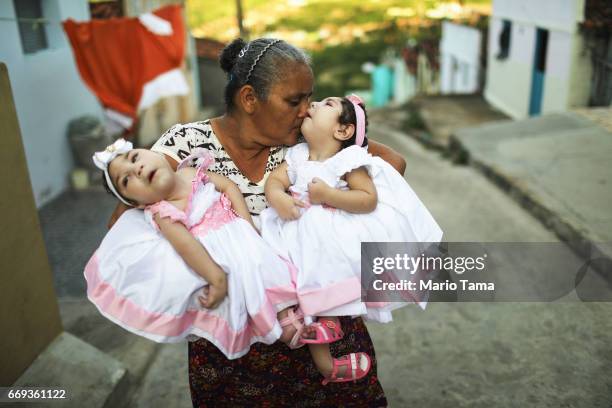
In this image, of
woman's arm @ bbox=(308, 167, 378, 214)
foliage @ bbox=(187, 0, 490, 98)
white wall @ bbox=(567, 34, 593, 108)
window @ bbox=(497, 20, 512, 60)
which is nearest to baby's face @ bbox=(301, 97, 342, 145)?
woman's arm @ bbox=(308, 167, 378, 214)

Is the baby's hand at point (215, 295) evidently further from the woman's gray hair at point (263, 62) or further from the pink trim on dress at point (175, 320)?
the woman's gray hair at point (263, 62)

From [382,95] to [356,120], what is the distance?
20667mm

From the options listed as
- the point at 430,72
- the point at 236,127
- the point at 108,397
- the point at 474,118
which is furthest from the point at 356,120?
the point at 430,72

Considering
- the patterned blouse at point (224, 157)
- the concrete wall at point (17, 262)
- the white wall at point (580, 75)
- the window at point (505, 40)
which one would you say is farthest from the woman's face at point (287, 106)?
the window at point (505, 40)

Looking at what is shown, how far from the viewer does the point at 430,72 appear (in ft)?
59.8

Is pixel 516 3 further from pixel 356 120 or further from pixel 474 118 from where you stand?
pixel 356 120

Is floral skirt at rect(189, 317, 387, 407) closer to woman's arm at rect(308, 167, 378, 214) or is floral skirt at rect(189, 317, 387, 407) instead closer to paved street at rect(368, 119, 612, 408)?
woman's arm at rect(308, 167, 378, 214)

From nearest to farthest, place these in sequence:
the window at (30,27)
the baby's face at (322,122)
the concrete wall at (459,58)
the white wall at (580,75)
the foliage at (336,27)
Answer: the baby's face at (322,122) → the window at (30,27) → the white wall at (580,75) → the concrete wall at (459,58) → the foliage at (336,27)

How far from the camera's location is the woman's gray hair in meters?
1.85

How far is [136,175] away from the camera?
1726 millimetres

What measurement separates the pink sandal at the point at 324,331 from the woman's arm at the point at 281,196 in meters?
0.36

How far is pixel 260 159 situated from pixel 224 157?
14 centimetres

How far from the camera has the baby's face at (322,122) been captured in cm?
187

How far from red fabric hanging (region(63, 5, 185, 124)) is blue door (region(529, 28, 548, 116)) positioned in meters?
7.48
